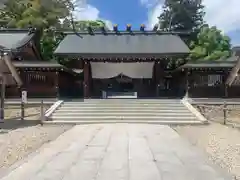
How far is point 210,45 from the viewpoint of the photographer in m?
31.6

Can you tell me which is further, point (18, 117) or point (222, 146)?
point (18, 117)

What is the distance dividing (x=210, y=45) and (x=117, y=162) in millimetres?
28249

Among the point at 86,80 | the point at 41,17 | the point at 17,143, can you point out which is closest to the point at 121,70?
the point at 86,80

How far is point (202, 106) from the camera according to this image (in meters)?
16.1

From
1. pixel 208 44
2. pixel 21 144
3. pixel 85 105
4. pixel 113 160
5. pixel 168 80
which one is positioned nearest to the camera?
pixel 113 160

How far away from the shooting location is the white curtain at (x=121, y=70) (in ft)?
67.0

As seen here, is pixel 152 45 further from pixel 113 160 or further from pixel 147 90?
pixel 113 160

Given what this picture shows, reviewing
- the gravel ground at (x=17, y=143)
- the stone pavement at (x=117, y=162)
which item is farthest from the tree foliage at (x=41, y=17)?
the stone pavement at (x=117, y=162)

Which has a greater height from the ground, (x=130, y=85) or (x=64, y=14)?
(x=64, y=14)

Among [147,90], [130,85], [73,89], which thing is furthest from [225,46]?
[73,89]

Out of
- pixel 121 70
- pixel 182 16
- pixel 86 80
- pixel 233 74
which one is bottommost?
pixel 86 80

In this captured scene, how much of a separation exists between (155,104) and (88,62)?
5575mm

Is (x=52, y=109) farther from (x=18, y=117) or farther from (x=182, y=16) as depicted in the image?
(x=182, y=16)

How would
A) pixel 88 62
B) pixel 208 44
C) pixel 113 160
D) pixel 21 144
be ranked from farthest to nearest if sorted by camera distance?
pixel 208 44
pixel 88 62
pixel 21 144
pixel 113 160
